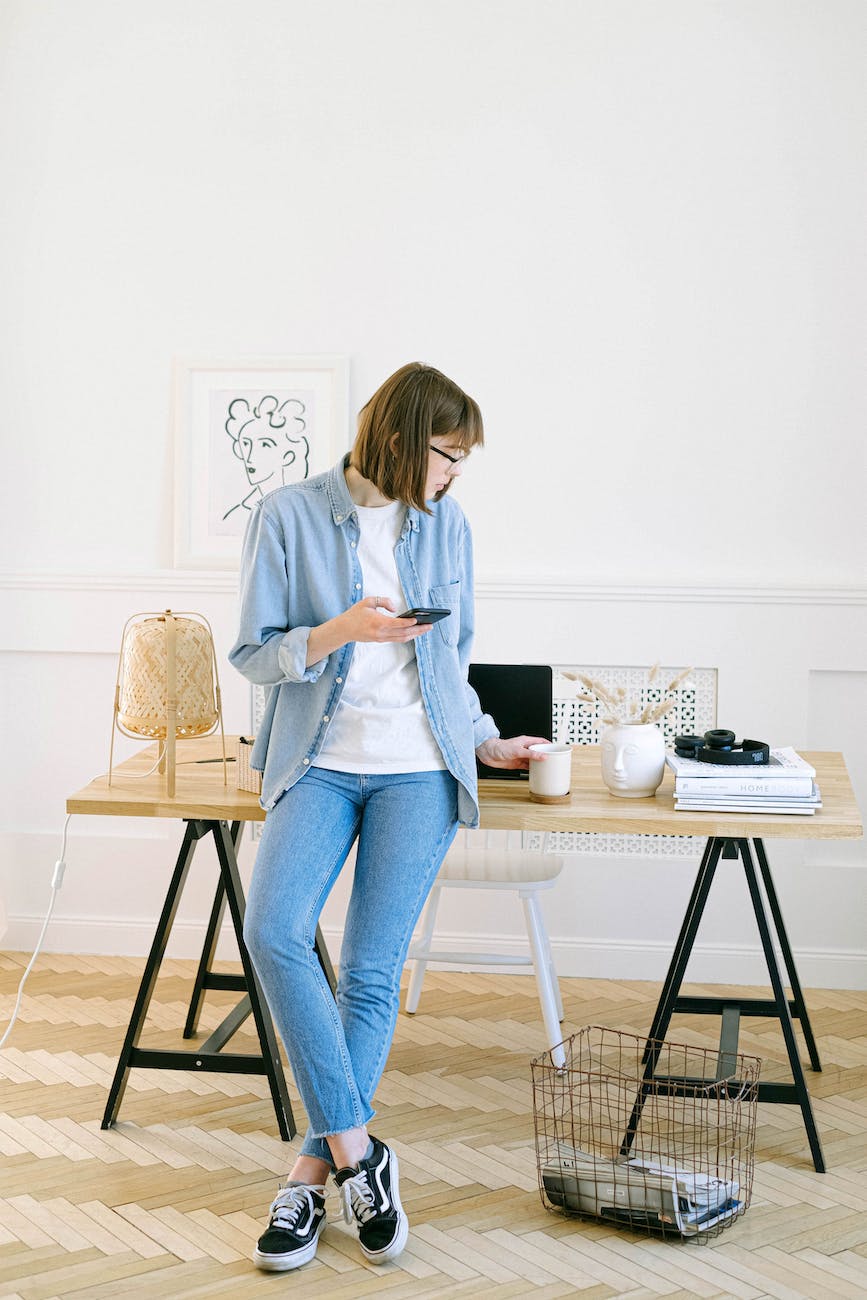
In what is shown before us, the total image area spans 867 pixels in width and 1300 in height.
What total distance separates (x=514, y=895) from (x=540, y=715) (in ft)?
3.62

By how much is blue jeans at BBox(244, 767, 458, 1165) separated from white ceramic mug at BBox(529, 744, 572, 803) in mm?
174

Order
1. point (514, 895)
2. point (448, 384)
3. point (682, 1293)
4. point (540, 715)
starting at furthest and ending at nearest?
point (514, 895) → point (540, 715) → point (448, 384) → point (682, 1293)

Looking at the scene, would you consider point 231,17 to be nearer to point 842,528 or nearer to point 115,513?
point 115,513

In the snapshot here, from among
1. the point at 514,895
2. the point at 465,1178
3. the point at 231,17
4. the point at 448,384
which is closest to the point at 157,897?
the point at 514,895

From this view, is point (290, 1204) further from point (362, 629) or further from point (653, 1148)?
point (362, 629)

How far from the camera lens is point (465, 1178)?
2.35 m

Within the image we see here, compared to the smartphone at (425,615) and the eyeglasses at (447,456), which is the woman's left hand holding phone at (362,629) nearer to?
the smartphone at (425,615)

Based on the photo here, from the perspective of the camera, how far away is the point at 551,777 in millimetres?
2354

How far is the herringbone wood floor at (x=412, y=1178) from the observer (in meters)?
2.03

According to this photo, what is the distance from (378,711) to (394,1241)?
853 mm

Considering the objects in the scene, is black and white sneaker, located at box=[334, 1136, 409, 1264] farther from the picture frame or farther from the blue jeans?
the picture frame

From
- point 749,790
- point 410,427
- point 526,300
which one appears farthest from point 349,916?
point 526,300

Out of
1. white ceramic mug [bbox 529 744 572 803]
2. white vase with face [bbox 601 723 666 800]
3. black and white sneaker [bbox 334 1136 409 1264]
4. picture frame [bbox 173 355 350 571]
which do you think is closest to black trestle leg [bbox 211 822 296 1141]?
black and white sneaker [bbox 334 1136 409 1264]

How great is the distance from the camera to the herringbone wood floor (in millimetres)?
2029
